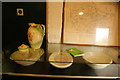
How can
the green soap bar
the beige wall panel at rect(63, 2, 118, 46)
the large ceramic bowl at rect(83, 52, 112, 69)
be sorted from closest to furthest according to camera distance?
the large ceramic bowl at rect(83, 52, 112, 69) → the green soap bar → the beige wall panel at rect(63, 2, 118, 46)

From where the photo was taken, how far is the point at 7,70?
0.67 meters

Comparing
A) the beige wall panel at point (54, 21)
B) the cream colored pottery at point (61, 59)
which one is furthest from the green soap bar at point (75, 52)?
the beige wall panel at point (54, 21)

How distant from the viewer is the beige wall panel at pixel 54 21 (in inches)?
33.9

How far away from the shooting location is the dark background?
905mm

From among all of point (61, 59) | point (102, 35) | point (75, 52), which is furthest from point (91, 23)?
point (61, 59)

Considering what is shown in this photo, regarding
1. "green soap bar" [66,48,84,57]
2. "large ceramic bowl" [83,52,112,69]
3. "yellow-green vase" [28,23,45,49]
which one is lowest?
"large ceramic bowl" [83,52,112,69]

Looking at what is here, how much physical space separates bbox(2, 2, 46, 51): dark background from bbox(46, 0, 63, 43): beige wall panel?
62mm

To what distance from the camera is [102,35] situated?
0.86 m

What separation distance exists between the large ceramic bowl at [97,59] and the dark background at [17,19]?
0.39 m

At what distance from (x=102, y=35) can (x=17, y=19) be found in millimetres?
774

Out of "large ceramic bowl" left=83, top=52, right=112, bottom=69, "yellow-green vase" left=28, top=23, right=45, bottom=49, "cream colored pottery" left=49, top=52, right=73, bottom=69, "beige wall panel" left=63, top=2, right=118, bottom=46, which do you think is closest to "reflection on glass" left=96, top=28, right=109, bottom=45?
"beige wall panel" left=63, top=2, right=118, bottom=46

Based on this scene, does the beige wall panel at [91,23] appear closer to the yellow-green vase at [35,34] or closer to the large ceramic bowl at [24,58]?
the yellow-green vase at [35,34]

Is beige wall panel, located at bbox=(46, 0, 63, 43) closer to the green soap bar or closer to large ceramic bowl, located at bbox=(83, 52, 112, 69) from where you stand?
the green soap bar

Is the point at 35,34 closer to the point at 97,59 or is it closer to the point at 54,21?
the point at 54,21
